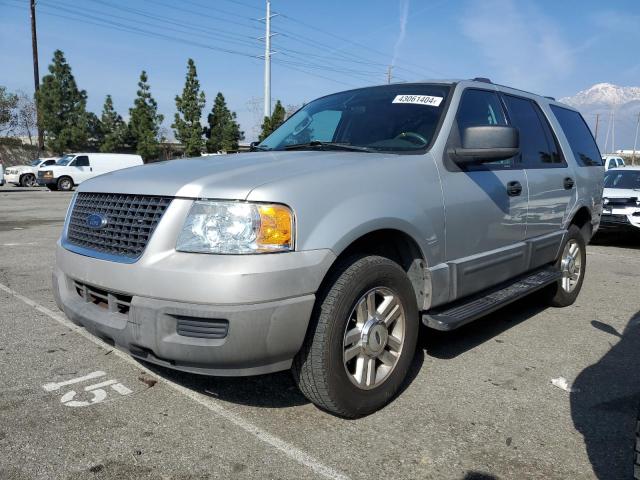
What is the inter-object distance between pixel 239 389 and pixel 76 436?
3.02 ft

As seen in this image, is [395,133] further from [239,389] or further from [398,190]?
[239,389]

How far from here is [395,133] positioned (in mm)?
3494

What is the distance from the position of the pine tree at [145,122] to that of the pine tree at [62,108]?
4.13m

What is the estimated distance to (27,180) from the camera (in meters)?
29.7

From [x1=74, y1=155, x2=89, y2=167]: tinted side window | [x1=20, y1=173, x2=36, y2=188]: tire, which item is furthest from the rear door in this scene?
[x1=20, y1=173, x2=36, y2=188]: tire

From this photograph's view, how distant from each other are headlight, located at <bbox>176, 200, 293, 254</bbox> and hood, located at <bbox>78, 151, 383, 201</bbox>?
0.06 metres

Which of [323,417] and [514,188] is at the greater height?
[514,188]

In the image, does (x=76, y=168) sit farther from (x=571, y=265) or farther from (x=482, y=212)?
(x=482, y=212)

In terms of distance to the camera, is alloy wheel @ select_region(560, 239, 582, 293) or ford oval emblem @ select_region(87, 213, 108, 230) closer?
ford oval emblem @ select_region(87, 213, 108, 230)

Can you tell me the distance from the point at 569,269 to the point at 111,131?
1927 inches

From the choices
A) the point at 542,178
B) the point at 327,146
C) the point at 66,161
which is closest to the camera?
the point at 327,146

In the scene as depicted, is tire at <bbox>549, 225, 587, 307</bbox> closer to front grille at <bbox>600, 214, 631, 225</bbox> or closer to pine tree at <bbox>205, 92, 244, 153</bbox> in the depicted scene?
front grille at <bbox>600, 214, 631, 225</bbox>

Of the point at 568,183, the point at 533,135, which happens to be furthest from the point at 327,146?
the point at 568,183

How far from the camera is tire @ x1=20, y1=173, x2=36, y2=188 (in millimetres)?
29531
